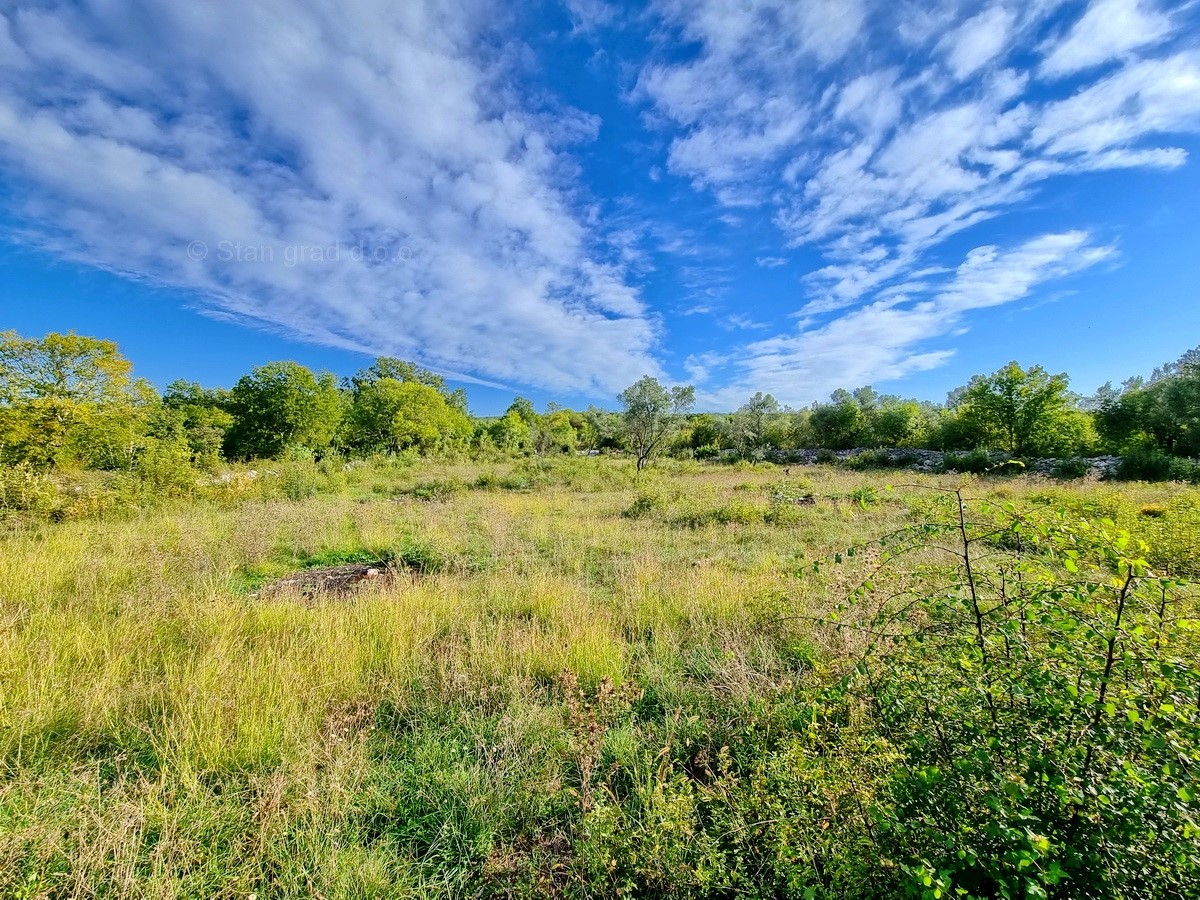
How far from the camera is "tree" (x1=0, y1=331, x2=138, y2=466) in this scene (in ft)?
28.8

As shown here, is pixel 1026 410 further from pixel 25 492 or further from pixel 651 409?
pixel 25 492

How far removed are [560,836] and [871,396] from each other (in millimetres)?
54739

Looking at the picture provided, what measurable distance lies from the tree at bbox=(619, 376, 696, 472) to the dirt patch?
61.4ft

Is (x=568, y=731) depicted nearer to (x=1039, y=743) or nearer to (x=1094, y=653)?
(x=1039, y=743)

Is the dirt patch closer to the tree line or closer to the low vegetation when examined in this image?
the low vegetation

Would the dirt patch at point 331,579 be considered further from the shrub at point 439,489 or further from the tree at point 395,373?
the tree at point 395,373

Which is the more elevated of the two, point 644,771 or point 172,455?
point 172,455

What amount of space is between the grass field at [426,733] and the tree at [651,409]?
19613mm

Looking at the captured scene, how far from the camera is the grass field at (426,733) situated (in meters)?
1.90

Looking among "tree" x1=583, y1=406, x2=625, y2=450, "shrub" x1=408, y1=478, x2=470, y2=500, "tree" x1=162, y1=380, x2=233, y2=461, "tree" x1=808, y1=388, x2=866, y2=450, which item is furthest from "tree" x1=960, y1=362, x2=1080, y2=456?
"tree" x1=162, y1=380, x2=233, y2=461

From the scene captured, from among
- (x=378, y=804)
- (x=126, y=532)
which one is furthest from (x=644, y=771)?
(x=126, y=532)

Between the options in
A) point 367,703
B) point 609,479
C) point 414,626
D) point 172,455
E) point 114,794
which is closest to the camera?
point 114,794

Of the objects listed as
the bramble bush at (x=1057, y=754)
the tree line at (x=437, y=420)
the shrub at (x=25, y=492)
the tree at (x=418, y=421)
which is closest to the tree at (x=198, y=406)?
the tree line at (x=437, y=420)

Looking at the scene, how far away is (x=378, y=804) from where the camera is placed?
2322 mm
